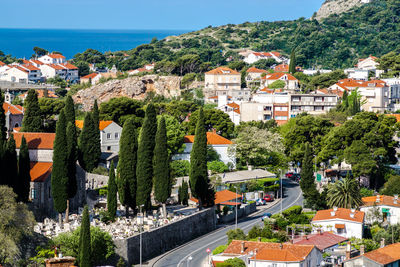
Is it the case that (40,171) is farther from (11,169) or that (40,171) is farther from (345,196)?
(345,196)

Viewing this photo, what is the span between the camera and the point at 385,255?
52781 mm

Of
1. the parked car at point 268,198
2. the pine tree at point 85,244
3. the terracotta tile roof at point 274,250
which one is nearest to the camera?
the pine tree at point 85,244

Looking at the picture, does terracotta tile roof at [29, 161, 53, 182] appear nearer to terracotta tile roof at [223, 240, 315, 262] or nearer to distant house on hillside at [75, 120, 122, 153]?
terracotta tile roof at [223, 240, 315, 262]

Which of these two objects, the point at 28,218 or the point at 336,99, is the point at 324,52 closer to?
the point at 336,99

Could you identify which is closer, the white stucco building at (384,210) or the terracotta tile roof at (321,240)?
the terracotta tile roof at (321,240)

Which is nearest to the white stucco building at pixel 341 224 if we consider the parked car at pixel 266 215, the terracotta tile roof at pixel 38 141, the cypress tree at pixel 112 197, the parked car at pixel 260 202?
the parked car at pixel 266 215

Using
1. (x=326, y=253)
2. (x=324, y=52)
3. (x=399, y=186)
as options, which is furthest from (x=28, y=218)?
(x=324, y=52)

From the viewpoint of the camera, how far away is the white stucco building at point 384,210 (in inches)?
2665

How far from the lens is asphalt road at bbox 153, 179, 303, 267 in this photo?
5152 cm

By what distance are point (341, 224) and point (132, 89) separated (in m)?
74.6

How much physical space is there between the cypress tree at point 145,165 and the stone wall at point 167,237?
3.13 metres

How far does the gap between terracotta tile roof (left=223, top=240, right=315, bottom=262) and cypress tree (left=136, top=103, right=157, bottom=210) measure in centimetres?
912

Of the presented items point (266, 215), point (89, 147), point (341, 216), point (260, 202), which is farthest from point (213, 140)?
point (341, 216)

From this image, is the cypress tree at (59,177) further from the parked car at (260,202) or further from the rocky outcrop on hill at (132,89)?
the rocky outcrop on hill at (132,89)
